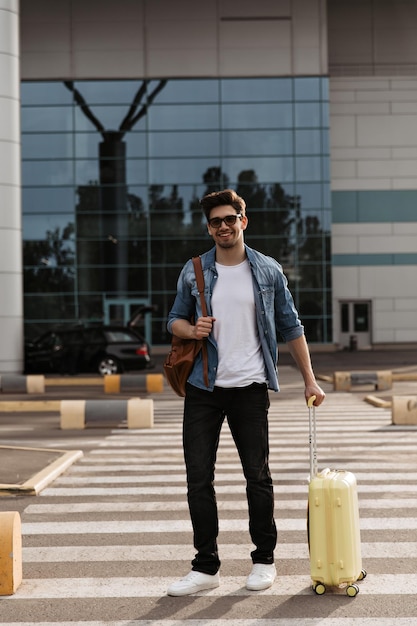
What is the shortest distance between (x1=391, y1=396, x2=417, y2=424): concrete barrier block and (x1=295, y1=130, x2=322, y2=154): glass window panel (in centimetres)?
3124

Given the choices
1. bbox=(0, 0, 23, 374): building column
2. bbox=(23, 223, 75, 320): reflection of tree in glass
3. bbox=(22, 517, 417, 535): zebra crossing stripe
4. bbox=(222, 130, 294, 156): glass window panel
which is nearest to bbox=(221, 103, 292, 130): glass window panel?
bbox=(222, 130, 294, 156): glass window panel

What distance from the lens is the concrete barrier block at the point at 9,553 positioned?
193 inches

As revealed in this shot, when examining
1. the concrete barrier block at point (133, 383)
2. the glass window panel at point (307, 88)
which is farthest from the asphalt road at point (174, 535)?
the glass window panel at point (307, 88)

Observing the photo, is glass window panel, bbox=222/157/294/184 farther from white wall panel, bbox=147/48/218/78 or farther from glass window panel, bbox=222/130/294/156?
white wall panel, bbox=147/48/218/78

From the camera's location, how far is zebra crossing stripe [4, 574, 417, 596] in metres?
4.92

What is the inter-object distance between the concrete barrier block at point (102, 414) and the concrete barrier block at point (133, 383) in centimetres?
742

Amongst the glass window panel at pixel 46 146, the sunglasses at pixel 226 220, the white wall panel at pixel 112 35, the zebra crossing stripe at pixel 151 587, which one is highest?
the white wall panel at pixel 112 35

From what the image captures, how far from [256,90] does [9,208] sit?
57.6 ft

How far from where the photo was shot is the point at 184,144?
140 feet

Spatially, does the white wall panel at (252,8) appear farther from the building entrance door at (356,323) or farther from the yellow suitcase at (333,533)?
the yellow suitcase at (333,533)

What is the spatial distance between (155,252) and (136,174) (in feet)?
12.3

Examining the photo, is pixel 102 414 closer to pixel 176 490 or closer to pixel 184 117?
pixel 176 490

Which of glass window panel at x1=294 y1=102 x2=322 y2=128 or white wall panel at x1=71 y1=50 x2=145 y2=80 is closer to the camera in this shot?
white wall panel at x1=71 y1=50 x2=145 y2=80

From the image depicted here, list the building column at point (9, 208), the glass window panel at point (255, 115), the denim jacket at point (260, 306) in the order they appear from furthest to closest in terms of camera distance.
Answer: the glass window panel at point (255, 115), the building column at point (9, 208), the denim jacket at point (260, 306)
